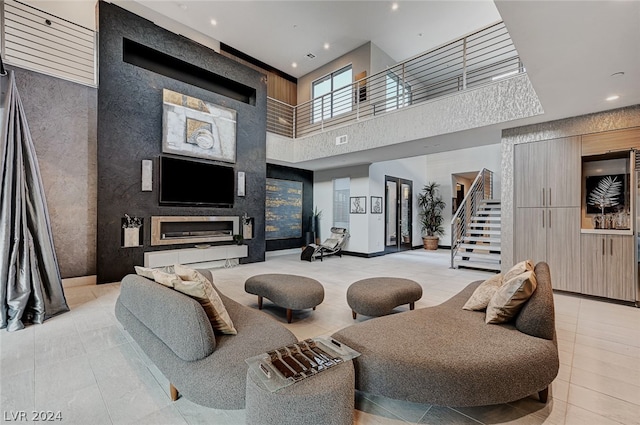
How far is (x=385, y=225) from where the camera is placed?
888 cm

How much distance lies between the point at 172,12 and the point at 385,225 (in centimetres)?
808

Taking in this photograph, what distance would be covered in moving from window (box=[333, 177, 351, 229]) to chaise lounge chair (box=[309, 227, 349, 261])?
15.9 inches

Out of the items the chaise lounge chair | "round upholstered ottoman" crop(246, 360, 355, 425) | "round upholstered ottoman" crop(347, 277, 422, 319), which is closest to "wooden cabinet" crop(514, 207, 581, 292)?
"round upholstered ottoman" crop(347, 277, 422, 319)

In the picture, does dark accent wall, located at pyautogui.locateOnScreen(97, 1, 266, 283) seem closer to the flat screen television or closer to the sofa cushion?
the flat screen television

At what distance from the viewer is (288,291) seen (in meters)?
3.23

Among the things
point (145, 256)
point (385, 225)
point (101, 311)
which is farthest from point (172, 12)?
point (385, 225)

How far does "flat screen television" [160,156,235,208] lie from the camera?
5.64 m

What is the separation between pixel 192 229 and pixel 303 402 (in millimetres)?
5663

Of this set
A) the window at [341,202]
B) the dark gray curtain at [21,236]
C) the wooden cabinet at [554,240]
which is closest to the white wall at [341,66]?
the window at [341,202]

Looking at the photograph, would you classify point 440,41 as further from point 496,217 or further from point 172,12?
point 172,12

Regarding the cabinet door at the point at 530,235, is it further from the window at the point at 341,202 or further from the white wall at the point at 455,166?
the white wall at the point at 455,166

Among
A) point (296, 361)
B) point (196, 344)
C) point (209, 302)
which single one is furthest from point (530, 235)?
point (196, 344)

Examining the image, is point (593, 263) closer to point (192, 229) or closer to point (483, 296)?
point (483, 296)

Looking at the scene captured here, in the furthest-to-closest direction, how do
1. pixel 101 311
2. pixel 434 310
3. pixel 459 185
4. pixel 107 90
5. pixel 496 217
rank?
pixel 459 185 → pixel 496 217 → pixel 107 90 → pixel 101 311 → pixel 434 310
